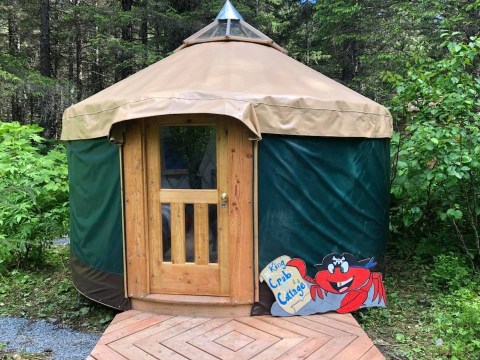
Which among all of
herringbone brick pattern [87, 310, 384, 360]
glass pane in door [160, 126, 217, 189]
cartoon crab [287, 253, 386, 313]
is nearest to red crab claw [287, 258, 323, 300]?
cartoon crab [287, 253, 386, 313]

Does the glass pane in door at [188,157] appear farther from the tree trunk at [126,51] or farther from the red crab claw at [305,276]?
the tree trunk at [126,51]

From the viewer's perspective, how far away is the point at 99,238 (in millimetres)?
3395

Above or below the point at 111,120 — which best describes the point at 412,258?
below

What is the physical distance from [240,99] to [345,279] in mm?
1664

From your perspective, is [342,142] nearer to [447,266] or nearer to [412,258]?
[447,266]

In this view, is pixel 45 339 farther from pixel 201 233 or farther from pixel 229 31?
pixel 229 31

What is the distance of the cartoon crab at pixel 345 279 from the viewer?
3.09 meters

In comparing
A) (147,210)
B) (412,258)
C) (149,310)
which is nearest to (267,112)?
(147,210)

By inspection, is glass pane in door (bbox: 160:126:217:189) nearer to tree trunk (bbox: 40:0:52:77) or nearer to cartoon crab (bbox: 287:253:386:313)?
cartoon crab (bbox: 287:253:386:313)

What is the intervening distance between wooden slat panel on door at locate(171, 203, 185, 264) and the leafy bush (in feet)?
6.64

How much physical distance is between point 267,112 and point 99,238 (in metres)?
1.81

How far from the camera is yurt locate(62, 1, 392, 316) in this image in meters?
2.96

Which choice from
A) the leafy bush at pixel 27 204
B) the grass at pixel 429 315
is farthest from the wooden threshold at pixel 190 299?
the leafy bush at pixel 27 204

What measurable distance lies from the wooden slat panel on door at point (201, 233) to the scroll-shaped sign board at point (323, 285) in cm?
48
